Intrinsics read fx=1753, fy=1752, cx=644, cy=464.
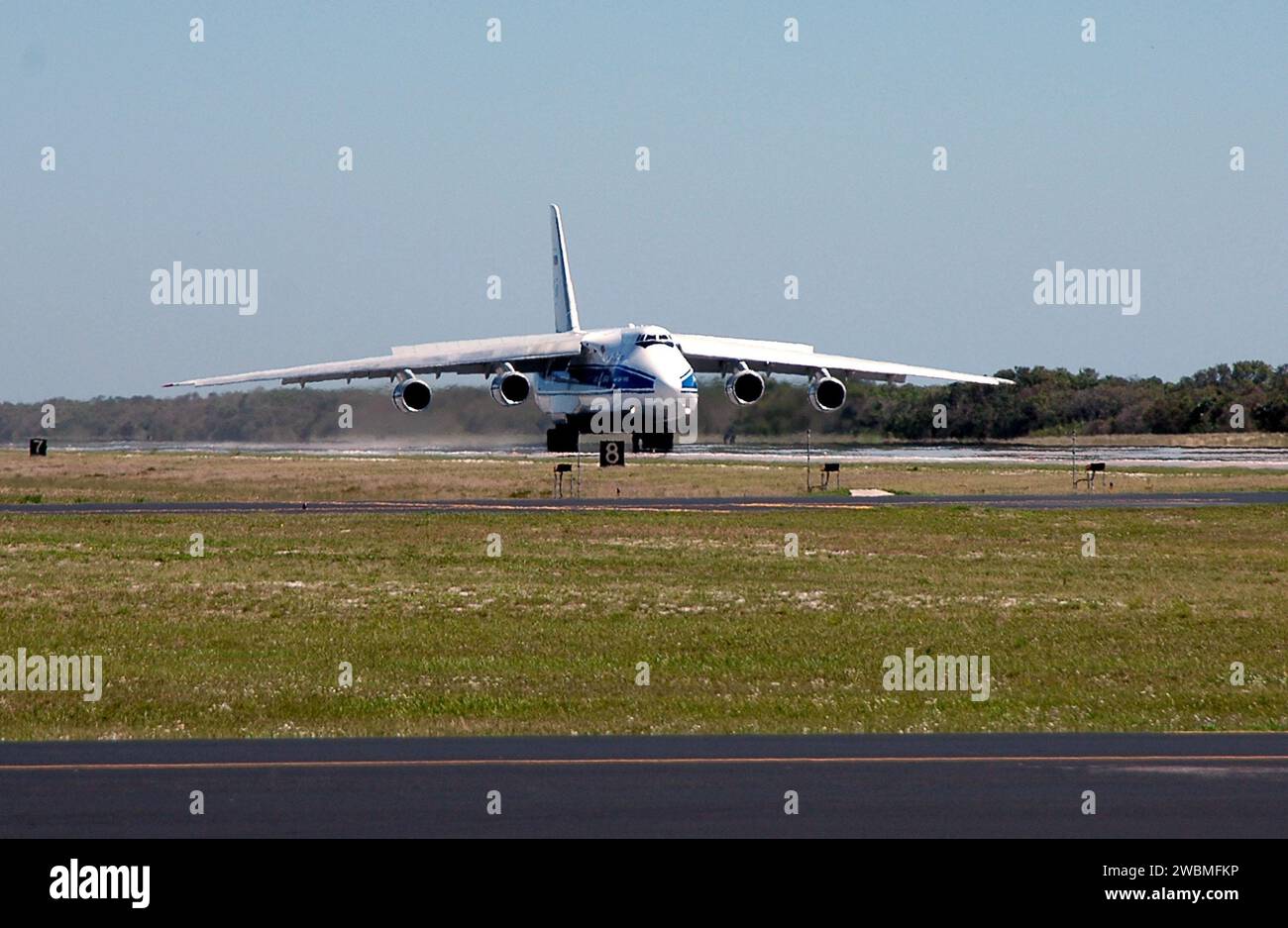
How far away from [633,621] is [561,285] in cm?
5255

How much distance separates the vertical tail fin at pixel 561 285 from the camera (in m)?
74.0

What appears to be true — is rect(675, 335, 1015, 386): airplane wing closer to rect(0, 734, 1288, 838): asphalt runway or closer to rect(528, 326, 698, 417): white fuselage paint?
rect(528, 326, 698, 417): white fuselage paint

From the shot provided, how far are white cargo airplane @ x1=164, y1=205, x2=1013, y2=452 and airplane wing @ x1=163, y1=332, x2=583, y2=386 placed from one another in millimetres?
34

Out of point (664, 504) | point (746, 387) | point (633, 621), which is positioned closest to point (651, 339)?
point (746, 387)

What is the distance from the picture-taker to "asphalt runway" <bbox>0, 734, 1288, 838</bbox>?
10.8m

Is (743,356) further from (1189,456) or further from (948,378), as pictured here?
(1189,456)

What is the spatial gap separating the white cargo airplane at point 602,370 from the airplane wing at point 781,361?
0.12ft

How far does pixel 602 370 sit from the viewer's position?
193ft

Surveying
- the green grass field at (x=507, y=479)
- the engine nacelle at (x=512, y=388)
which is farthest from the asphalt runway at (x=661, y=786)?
the engine nacelle at (x=512, y=388)

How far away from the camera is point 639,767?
1303 cm

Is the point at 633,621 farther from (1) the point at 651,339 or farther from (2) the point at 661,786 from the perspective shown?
(1) the point at 651,339
